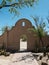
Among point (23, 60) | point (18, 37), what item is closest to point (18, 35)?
point (18, 37)

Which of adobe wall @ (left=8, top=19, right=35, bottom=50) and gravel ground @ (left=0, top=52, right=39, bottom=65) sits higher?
adobe wall @ (left=8, top=19, right=35, bottom=50)

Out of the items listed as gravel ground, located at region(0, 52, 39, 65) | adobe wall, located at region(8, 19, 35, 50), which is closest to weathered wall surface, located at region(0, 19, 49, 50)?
adobe wall, located at region(8, 19, 35, 50)

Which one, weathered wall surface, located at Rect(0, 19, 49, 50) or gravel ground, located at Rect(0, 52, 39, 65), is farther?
weathered wall surface, located at Rect(0, 19, 49, 50)

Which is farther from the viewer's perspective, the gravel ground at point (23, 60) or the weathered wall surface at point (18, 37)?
the weathered wall surface at point (18, 37)

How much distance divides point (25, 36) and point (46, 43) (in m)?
3.99

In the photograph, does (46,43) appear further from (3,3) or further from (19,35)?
(3,3)

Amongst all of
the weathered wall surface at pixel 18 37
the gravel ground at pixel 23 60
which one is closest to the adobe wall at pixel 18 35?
the weathered wall surface at pixel 18 37

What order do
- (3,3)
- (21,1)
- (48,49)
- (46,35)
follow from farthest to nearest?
(46,35) < (48,49) < (21,1) < (3,3)

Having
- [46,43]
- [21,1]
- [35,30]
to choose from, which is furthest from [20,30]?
[21,1]

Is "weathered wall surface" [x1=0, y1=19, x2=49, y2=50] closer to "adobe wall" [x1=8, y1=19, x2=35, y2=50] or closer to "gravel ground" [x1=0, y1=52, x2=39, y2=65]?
"adobe wall" [x1=8, y1=19, x2=35, y2=50]

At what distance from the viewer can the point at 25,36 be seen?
32.5 meters

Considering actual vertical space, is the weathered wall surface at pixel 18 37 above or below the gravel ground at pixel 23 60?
above

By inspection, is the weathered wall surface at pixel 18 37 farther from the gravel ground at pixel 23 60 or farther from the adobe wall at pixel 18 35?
the gravel ground at pixel 23 60

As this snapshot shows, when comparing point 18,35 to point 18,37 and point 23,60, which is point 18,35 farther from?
point 23,60
